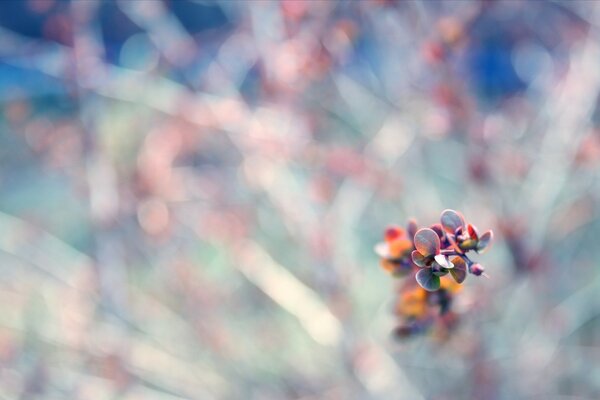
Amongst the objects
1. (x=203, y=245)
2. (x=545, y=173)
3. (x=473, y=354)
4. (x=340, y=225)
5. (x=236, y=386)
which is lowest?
(x=473, y=354)

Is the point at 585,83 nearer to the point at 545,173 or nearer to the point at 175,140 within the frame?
the point at 545,173

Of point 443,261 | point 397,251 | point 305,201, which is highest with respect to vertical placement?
point 305,201

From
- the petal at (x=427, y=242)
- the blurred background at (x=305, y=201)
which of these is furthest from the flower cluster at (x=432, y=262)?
the blurred background at (x=305, y=201)

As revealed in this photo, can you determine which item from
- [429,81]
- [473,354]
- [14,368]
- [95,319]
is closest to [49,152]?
[95,319]

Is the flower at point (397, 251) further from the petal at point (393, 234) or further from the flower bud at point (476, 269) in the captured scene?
the flower bud at point (476, 269)

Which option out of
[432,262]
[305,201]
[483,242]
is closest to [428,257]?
[432,262]

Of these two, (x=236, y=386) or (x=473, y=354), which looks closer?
(x=473, y=354)

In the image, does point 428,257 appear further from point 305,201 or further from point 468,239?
point 305,201
